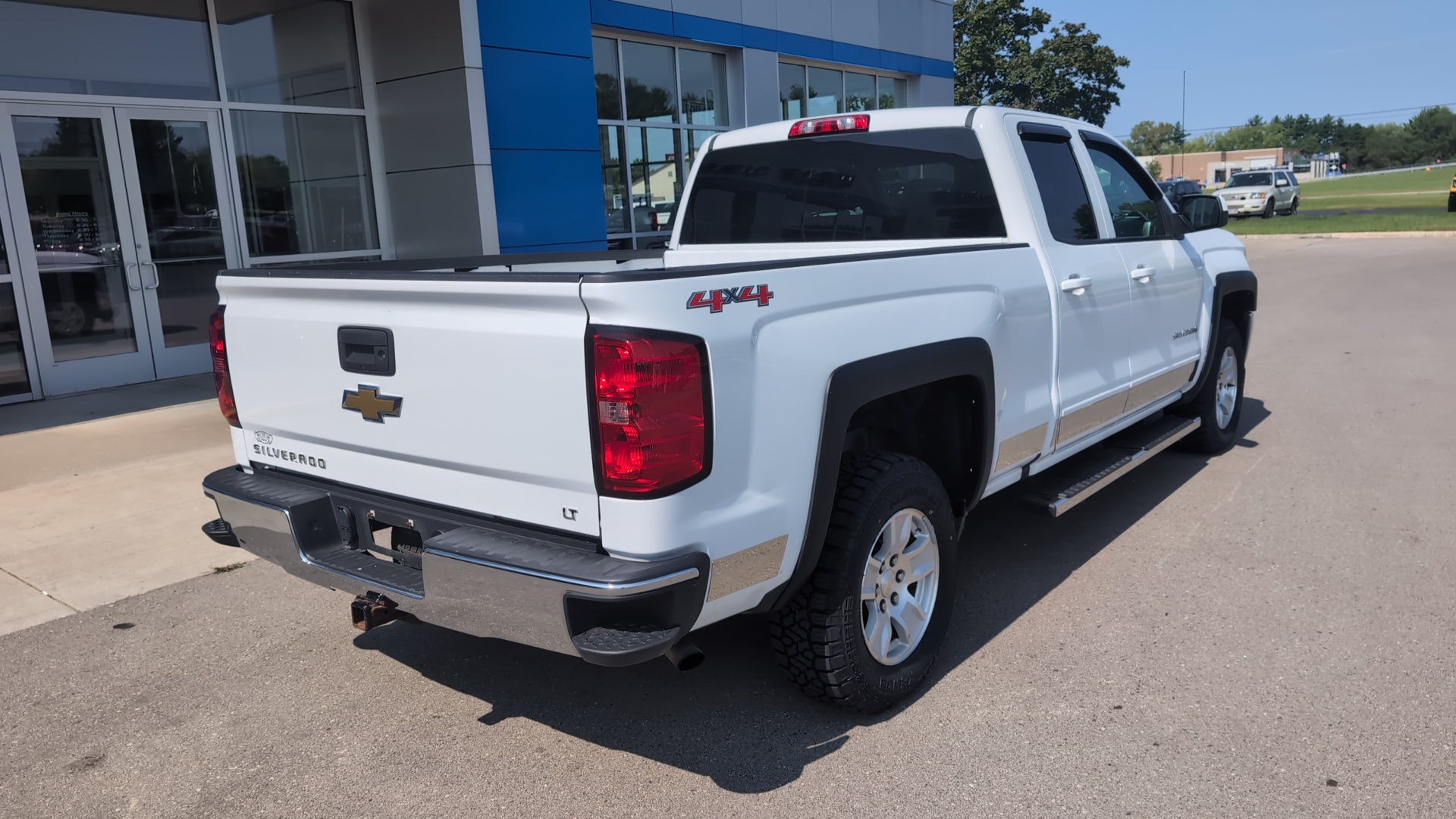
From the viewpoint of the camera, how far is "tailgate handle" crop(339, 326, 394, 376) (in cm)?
311

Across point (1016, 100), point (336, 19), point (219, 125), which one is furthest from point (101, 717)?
point (1016, 100)

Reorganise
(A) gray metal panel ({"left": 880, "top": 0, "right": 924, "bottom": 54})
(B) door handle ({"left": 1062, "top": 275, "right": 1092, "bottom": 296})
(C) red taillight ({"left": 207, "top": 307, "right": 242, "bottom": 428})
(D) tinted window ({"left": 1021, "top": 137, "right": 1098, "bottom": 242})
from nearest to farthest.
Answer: (C) red taillight ({"left": 207, "top": 307, "right": 242, "bottom": 428}), (B) door handle ({"left": 1062, "top": 275, "right": 1092, "bottom": 296}), (D) tinted window ({"left": 1021, "top": 137, "right": 1098, "bottom": 242}), (A) gray metal panel ({"left": 880, "top": 0, "right": 924, "bottom": 54})

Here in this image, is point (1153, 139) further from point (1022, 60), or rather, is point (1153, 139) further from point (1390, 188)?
point (1022, 60)

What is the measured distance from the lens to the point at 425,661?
4.07 metres

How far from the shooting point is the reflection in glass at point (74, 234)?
898cm

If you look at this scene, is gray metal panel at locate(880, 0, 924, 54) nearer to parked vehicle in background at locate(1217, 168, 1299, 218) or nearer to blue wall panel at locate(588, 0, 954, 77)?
blue wall panel at locate(588, 0, 954, 77)

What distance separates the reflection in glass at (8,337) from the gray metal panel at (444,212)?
367cm

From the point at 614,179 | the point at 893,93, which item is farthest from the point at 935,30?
the point at 614,179

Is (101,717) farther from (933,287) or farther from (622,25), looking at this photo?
(622,25)

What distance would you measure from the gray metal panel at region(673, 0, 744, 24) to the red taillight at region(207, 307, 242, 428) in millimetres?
11573

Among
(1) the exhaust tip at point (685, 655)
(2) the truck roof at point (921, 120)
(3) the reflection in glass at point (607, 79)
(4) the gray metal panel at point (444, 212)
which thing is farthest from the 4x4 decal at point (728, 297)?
(3) the reflection in glass at point (607, 79)

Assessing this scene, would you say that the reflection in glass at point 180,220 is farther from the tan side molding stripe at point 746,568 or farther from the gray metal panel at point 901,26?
the gray metal panel at point 901,26

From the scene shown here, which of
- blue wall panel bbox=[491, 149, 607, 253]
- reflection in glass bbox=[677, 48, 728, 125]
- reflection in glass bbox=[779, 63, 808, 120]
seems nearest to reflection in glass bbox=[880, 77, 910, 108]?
reflection in glass bbox=[779, 63, 808, 120]

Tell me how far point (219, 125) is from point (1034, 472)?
349 inches
